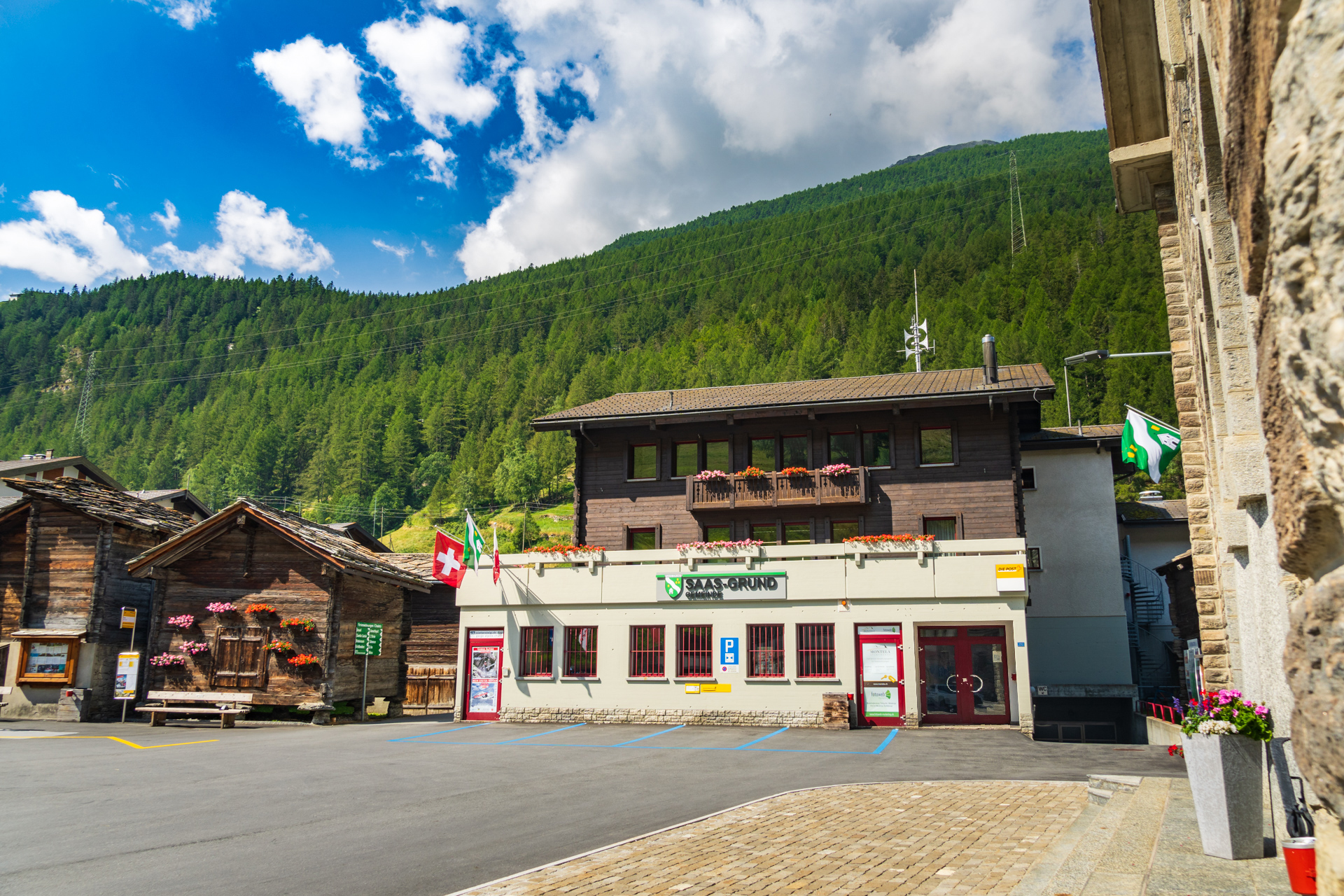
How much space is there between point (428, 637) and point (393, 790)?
19.5 meters

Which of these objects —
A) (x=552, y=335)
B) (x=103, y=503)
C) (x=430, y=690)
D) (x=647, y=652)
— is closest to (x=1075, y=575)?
(x=647, y=652)

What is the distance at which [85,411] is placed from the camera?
143 m

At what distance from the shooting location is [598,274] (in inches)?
6033

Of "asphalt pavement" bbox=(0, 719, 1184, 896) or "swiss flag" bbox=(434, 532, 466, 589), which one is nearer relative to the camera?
"asphalt pavement" bbox=(0, 719, 1184, 896)

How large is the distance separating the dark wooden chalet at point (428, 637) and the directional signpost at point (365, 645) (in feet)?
7.19

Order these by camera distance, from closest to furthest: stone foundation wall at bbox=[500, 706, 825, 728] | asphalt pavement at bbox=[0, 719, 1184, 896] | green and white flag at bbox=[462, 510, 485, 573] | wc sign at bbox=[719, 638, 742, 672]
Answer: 1. asphalt pavement at bbox=[0, 719, 1184, 896]
2. stone foundation wall at bbox=[500, 706, 825, 728]
3. wc sign at bbox=[719, 638, 742, 672]
4. green and white flag at bbox=[462, 510, 485, 573]

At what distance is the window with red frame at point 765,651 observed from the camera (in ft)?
82.9

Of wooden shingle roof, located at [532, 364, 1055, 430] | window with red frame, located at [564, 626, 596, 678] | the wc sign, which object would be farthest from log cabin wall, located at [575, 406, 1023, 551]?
the wc sign

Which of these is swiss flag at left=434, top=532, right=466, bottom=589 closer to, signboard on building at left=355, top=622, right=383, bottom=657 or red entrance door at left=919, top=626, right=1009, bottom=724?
signboard on building at left=355, top=622, right=383, bottom=657

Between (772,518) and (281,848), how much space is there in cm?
2290

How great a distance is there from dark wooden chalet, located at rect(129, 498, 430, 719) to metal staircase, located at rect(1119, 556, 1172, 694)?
99.9 ft

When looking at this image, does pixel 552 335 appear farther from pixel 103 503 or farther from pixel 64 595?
pixel 64 595

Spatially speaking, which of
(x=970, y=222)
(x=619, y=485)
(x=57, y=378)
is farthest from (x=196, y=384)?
(x=619, y=485)

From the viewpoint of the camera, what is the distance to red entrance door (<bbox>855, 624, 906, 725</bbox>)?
24078mm
